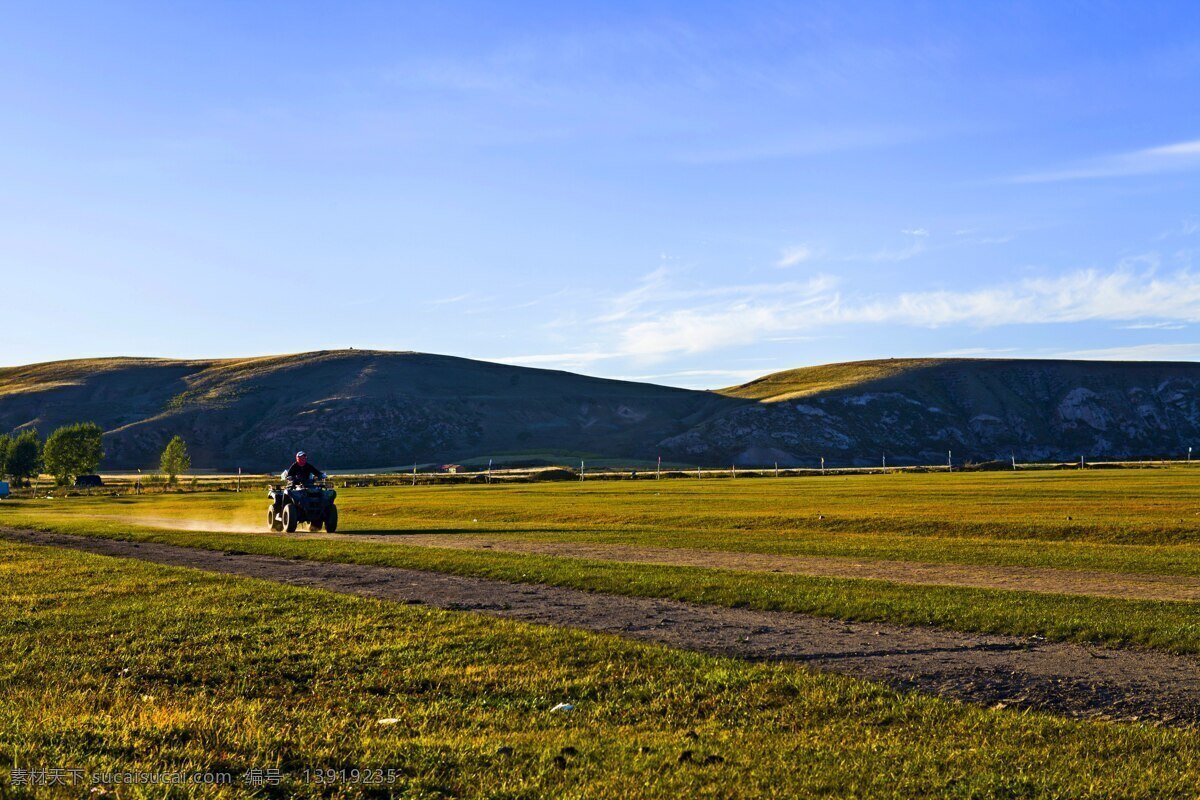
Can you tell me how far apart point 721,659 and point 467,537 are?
22165 mm

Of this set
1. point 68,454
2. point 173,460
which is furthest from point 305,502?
point 173,460

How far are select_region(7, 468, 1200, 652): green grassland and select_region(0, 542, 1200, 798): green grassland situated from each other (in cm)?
571

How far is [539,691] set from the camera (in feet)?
32.7

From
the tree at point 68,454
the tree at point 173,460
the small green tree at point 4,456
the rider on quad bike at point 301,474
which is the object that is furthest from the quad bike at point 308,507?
the small green tree at point 4,456

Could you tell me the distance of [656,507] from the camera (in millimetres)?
47406

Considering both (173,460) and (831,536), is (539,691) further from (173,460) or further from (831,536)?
(173,460)

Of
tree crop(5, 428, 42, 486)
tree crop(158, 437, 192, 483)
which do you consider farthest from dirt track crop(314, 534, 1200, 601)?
tree crop(5, 428, 42, 486)

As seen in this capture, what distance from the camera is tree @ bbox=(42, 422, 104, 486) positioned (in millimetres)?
103500

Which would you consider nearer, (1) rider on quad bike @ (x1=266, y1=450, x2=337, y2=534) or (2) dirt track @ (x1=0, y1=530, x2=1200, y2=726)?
(2) dirt track @ (x1=0, y1=530, x2=1200, y2=726)

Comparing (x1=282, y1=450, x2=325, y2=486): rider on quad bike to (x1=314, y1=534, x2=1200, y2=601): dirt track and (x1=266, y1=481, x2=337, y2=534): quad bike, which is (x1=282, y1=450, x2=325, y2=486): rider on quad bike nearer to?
(x1=266, y1=481, x2=337, y2=534): quad bike

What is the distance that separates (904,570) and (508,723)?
15.9 m

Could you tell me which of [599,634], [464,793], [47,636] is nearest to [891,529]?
[599,634]

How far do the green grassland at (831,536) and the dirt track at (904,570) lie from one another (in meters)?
1.19

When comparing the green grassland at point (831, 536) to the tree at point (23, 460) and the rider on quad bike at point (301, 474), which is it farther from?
the tree at point (23, 460)
